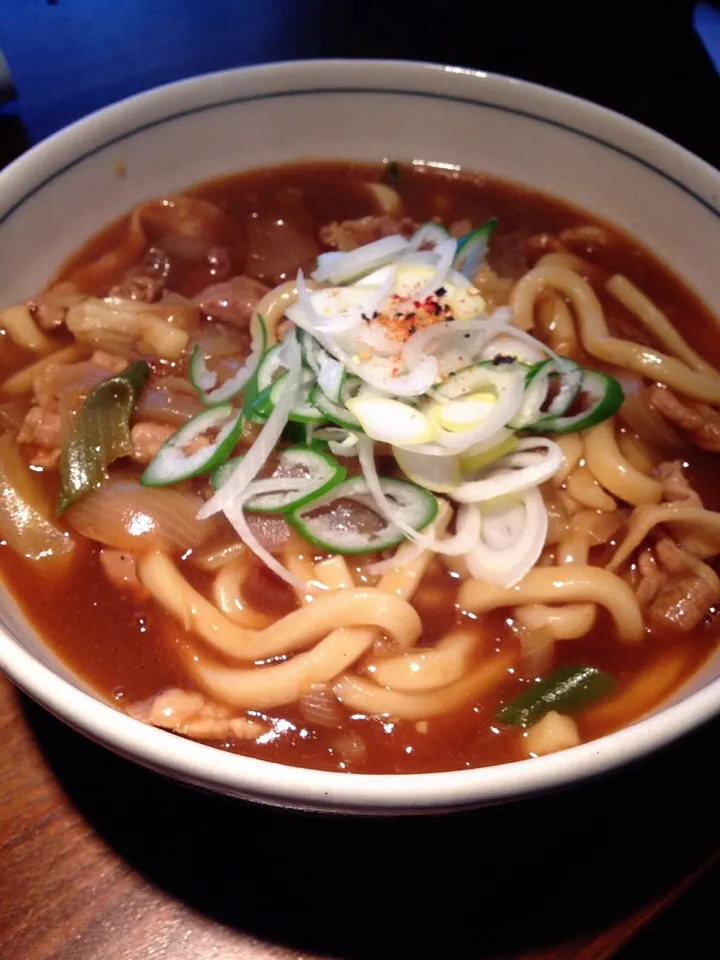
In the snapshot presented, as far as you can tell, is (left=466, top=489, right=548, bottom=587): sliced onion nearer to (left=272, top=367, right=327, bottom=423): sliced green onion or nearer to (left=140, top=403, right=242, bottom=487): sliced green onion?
(left=272, top=367, right=327, bottom=423): sliced green onion

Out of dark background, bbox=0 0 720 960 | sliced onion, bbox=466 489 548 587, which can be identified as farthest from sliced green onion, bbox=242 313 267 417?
dark background, bbox=0 0 720 960

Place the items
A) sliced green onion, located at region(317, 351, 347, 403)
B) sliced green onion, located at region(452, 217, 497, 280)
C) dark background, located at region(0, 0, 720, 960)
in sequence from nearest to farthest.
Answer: sliced green onion, located at region(317, 351, 347, 403) < sliced green onion, located at region(452, 217, 497, 280) < dark background, located at region(0, 0, 720, 960)

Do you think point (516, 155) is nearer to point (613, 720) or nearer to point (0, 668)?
point (613, 720)

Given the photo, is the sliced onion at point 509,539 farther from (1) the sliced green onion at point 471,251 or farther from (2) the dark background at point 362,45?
(2) the dark background at point 362,45

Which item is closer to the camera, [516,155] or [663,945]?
[663,945]

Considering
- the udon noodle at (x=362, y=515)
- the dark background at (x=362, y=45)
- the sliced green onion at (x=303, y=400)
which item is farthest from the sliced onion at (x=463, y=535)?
the dark background at (x=362, y=45)

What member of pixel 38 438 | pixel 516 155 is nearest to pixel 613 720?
pixel 38 438

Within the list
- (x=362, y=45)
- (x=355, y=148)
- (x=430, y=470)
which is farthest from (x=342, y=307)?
(x=362, y=45)
